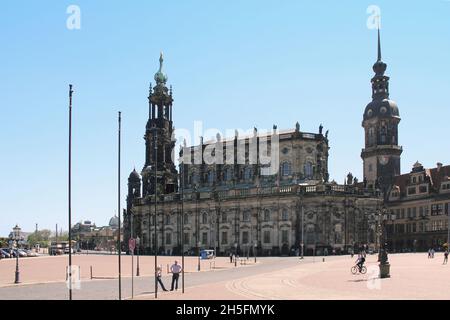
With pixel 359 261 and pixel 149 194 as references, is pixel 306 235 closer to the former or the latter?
pixel 149 194

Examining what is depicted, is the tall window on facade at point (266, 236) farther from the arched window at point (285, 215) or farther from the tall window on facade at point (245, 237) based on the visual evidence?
the tall window on facade at point (245, 237)

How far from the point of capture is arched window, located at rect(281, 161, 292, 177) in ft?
362

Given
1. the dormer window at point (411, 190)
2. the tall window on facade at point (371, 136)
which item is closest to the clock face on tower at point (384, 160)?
the tall window on facade at point (371, 136)

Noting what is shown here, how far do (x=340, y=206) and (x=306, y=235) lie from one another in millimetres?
6562

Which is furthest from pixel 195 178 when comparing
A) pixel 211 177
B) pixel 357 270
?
pixel 357 270

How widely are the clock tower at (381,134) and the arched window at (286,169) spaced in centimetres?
1795

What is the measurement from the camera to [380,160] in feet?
405

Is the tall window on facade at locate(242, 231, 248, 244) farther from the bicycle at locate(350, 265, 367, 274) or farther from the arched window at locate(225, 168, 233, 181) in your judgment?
the bicycle at locate(350, 265, 367, 274)

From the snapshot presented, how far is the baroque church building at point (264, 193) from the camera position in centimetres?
10062

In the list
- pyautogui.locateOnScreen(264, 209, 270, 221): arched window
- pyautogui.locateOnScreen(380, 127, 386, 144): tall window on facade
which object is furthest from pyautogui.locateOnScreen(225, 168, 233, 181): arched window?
pyautogui.locateOnScreen(380, 127, 386, 144): tall window on facade

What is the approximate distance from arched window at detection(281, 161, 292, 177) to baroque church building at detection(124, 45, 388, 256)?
0.02 metres

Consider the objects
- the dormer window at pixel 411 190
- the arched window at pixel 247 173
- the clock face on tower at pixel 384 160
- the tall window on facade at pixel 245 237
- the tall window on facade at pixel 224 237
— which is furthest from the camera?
the clock face on tower at pixel 384 160
